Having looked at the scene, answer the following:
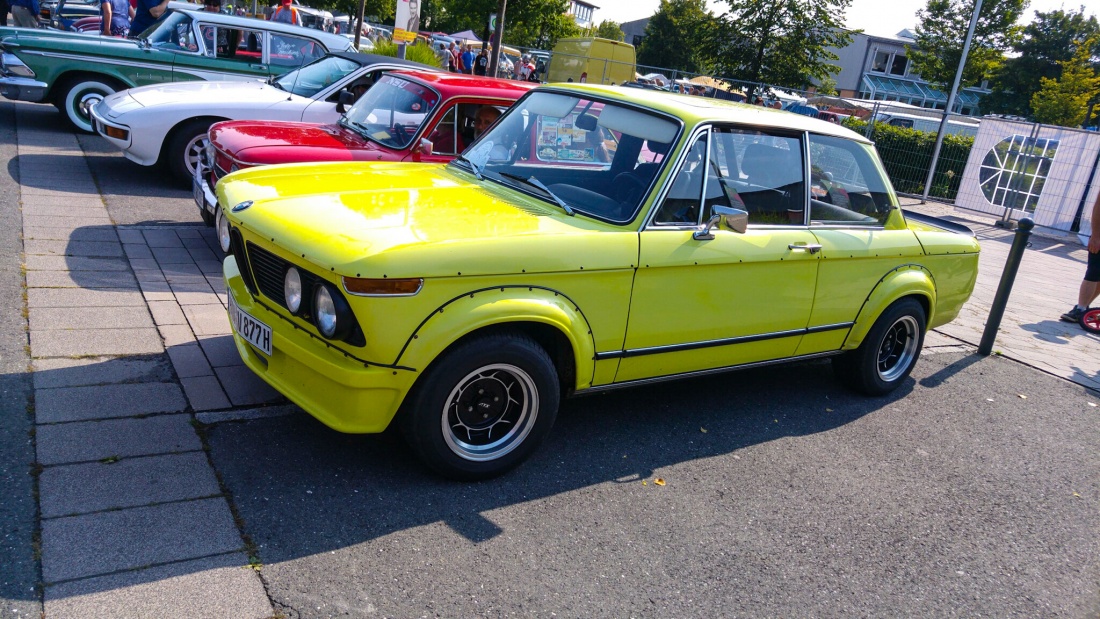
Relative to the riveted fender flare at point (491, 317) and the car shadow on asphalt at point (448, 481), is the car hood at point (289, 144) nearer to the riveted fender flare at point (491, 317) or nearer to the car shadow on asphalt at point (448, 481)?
the car shadow on asphalt at point (448, 481)

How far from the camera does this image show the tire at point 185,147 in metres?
8.41

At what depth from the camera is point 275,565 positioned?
10.2 ft

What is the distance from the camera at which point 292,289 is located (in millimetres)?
3609

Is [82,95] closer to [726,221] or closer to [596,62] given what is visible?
[726,221]

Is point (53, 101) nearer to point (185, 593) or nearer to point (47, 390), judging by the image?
point (47, 390)

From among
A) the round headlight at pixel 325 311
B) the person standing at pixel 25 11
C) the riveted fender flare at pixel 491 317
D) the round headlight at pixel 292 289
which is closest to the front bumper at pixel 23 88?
the person standing at pixel 25 11

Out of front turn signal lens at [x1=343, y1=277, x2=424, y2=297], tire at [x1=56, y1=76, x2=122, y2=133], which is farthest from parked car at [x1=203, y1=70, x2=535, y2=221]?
tire at [x1=56, y1=76, x2=122, y2=133]

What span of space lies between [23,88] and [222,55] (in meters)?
2.38

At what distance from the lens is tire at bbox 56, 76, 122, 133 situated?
34.7ft

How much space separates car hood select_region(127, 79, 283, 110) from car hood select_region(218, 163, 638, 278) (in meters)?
4.31

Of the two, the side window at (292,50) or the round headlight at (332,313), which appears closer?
the round headlight at (332,313)

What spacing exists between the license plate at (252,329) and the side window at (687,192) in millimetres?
1999

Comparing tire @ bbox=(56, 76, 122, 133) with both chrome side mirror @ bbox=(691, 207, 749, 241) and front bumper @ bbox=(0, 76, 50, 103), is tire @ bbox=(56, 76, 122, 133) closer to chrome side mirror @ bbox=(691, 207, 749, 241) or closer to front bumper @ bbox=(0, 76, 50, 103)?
front bumper @ bbox=(0, 76, 50, 103)

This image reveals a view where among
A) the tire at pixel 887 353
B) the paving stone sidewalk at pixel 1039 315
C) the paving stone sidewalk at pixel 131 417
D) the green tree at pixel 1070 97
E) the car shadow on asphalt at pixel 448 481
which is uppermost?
the green tree at pixel 1070 97
